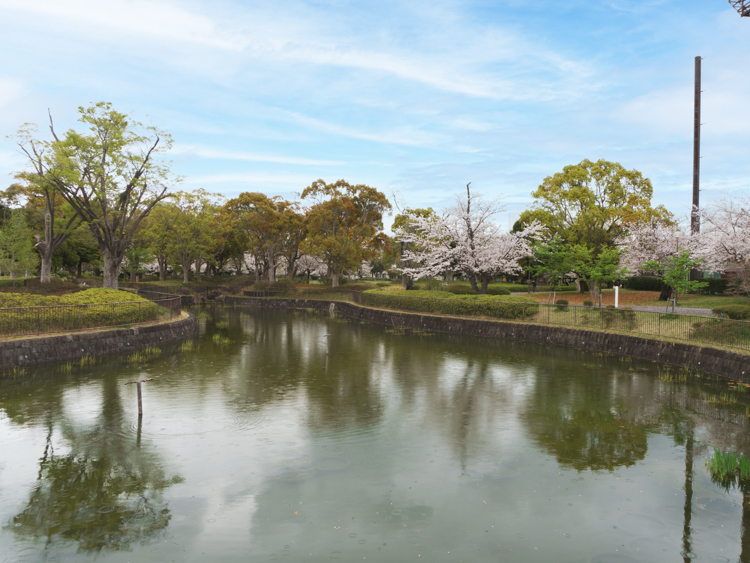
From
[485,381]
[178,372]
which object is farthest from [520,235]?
[178,372]

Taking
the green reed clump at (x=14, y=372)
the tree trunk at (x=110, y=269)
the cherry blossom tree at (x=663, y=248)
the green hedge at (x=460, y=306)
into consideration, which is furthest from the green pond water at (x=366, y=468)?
the tree trunk at (x=110, y=269)

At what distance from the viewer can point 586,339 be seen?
2256 centimetres

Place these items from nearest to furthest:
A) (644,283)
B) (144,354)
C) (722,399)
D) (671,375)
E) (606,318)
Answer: (722,399), (671,375), (144,354), (606,318), (644,283)

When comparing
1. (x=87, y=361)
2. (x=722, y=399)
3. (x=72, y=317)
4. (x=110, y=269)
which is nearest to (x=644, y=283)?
(x=722, y=399)

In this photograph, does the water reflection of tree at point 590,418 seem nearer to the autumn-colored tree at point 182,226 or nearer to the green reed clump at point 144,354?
the green reed clump at point 144,354

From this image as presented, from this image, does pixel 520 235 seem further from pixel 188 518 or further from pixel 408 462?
pixel 188 518

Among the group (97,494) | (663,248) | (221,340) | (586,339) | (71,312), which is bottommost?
(221,340)

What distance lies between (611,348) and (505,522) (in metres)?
16.8

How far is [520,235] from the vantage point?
3869 cm

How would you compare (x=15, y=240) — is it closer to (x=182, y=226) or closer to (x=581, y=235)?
(x=182, y=226)

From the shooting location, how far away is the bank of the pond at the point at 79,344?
1683 centimetres

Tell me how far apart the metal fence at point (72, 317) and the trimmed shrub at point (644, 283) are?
120 ft

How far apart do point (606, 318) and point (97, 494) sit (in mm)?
21660

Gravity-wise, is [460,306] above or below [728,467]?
above
